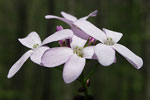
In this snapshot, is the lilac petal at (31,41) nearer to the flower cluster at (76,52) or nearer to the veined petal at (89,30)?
the flower cluster at (76,52)

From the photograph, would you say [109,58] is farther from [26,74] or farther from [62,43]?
[26,74]

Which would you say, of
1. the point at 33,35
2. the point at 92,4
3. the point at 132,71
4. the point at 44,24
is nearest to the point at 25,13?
the point at 44,24

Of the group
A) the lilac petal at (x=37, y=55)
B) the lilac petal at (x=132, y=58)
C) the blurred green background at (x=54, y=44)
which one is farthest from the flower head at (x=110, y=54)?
the blurred green background at (x=54, y=44)

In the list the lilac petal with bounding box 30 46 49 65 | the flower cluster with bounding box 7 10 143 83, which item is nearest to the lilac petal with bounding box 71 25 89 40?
the flower cluster with bounding box 7 10 143 83

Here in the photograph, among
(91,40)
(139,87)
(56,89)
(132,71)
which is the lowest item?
(139,87)

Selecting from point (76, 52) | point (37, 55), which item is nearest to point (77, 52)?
point (76, 52)

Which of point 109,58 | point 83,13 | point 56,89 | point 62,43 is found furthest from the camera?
point 83,13

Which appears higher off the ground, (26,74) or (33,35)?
(33,35)

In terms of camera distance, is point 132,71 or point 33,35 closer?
point 33,35
